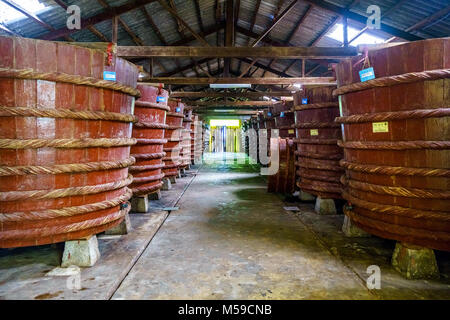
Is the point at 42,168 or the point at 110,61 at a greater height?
the point at 110,61

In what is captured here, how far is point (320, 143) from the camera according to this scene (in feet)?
16.4

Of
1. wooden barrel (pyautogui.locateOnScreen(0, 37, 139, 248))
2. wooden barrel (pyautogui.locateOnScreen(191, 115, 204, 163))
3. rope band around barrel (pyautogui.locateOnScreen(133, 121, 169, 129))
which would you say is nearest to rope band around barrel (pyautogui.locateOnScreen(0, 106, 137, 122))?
wooden barrel (pyautogui.locateOnScreen(0, 37, 139, 248))

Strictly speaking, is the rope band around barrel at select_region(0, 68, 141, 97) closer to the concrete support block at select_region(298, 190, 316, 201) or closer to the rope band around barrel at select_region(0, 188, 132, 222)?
the rope band around barrel at select_region(0, 188, 132, 222)

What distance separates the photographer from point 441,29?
294 inches

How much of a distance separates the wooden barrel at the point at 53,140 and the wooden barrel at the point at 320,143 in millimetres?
3508

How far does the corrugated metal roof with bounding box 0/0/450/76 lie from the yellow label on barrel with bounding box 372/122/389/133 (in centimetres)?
608

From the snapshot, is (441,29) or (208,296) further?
(441,29)

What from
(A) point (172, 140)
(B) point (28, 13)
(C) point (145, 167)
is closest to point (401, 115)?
(C) point (145, 167)

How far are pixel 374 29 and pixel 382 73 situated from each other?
23.7 ft

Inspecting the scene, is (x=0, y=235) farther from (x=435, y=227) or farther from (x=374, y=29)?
(x=374, y=29)


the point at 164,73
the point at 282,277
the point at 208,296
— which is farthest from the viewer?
the point at 164,73

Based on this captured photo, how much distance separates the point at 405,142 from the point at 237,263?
6.63ft

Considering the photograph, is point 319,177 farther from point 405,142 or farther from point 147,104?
point 147,104

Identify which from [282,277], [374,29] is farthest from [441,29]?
[282,277]
